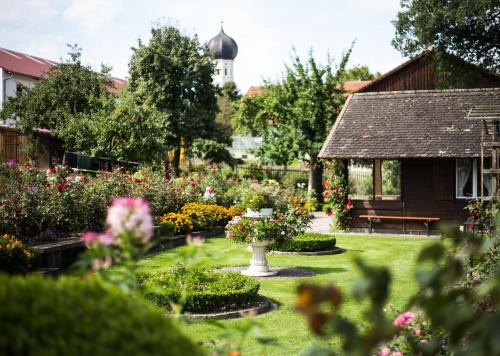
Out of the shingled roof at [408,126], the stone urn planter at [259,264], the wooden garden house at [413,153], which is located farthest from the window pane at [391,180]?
the stone urn planter at [259,264]

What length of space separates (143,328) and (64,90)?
37.3m

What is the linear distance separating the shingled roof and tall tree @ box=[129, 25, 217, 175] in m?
16.0

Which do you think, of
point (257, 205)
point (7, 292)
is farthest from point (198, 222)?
point (7, 292)

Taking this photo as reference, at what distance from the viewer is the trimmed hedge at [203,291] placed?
30.9ft

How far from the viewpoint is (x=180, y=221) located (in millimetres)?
19344

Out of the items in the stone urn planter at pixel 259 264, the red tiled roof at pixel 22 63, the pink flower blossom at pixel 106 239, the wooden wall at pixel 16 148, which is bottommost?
the stone urn planter at pixel 259 264

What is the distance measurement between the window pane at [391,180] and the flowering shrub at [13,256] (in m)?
14.7

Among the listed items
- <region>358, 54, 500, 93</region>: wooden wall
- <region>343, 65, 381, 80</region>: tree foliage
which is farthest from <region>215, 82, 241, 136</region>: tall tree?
<region>358, 54, 500, 93</region>: wooden wall

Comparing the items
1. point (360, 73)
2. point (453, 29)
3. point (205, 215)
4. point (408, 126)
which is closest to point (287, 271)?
point (205, 215)

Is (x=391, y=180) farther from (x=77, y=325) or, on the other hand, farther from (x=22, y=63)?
(x=22, y=63)

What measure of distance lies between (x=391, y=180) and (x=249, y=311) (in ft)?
49.2

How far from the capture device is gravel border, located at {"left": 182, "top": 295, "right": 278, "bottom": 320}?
9.34 meters

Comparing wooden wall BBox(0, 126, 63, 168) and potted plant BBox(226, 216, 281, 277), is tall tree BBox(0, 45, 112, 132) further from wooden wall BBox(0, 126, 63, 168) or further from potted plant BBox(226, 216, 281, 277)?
potted plant BBox(226, 216, 281, 277)

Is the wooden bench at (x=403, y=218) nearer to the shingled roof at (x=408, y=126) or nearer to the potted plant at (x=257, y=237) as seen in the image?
the shingled roof at (x=408, y=126)
